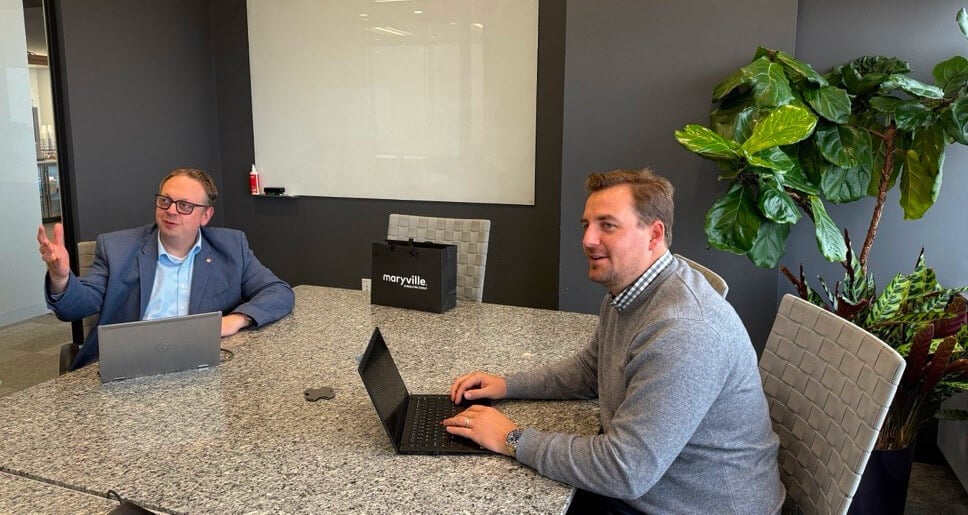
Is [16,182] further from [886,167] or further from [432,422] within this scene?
[886,167]

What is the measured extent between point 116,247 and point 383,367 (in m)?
1.21

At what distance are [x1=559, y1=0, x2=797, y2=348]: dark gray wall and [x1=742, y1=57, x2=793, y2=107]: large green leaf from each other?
37cm

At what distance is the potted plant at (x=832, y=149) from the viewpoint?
8.33 feet

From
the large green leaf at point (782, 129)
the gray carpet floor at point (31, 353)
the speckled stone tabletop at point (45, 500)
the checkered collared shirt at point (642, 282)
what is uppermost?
the large green leaf at point (782, 129)

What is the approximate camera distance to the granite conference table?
1.24 meters

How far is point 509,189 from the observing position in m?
3.99

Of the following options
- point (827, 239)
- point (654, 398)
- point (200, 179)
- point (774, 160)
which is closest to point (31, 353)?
point (200, 179)

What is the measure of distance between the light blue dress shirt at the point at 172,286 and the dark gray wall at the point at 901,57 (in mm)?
2686

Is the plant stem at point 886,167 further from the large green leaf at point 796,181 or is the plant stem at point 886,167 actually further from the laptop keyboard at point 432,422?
the laptop keyboard at point 432,422

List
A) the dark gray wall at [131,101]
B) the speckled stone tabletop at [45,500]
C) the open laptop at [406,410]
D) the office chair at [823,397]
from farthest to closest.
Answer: the dark gray wall at [131,101], the open laptop at [406,410], the office chair at [823,397], the speckled stone tabletop at [45,500]

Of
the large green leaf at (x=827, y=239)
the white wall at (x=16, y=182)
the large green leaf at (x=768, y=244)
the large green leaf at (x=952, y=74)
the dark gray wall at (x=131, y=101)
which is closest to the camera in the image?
the large green leaf at (x=952, y=74)

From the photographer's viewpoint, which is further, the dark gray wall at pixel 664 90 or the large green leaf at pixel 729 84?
the dark gray wall at pixel 664 90

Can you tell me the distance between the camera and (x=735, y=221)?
2760 millimetres

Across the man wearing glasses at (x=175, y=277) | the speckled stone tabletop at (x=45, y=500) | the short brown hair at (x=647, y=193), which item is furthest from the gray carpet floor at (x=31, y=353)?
the speckled stone tabletop at (x=45, y=500)
